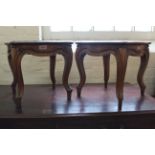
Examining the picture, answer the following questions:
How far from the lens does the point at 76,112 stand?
1569 mm

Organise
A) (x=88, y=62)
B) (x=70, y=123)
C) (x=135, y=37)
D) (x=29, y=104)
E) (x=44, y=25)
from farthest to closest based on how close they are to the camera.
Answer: (x=135, y=37) < (x=88, y=62) < (x=44, y=25) < (x=29, y=104) < (x=70, y=123)

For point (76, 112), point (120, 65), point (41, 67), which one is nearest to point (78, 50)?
point (120, 65)

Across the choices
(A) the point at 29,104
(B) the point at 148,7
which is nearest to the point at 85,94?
(A) the point at 29,104

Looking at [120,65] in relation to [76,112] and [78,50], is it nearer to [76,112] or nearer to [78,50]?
[78,50]

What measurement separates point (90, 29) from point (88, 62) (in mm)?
384

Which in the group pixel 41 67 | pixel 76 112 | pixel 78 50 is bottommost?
pixel 76 112

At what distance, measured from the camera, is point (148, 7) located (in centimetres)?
211

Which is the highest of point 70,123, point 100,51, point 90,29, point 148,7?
point 148,7

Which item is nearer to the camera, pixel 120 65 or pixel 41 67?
pixel 120 65

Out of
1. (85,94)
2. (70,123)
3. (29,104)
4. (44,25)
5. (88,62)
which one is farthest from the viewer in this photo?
(88,62)

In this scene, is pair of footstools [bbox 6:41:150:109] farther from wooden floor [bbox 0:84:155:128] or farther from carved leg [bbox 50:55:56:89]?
carved leg [bbox 50:55:56:89]

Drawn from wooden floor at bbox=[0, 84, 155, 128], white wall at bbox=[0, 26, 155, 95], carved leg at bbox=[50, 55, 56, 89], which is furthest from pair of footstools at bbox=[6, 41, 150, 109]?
white wall at bbox=[0, 26, 155, 95]

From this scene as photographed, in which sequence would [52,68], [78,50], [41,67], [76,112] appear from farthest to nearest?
[41,67]
[52,68]
[78,50]
[76,112]

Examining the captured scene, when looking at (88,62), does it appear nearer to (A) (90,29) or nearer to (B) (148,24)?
(A) (90,29)
